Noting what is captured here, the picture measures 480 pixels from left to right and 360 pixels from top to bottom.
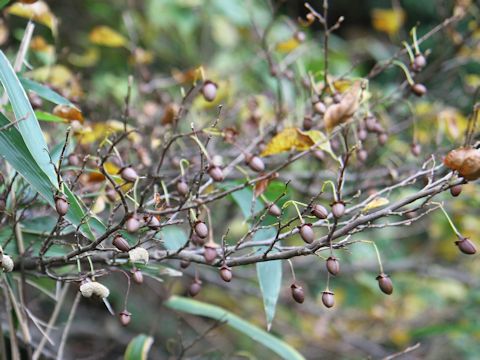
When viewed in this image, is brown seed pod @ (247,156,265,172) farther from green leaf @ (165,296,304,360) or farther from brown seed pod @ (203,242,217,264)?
green leaf @ (165,296,304,360)

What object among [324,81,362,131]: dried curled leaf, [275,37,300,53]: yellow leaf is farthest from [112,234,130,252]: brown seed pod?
[275,37,300,53]: yellow leaf

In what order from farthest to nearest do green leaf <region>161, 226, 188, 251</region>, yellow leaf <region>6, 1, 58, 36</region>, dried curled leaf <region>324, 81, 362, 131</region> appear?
yellow leaf <region>6, 1, 58, 36</region> < green leaf <region>161, 226, 188, 251</region> < dried curled leaf <region>324, 81, 362, 131</region>

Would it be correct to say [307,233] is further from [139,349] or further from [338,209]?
[139,349]

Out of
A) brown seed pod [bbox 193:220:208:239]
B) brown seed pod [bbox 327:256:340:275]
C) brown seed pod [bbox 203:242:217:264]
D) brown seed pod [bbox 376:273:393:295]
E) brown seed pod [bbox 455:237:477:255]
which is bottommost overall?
brown seed pod [bbox 376:273:393:295]

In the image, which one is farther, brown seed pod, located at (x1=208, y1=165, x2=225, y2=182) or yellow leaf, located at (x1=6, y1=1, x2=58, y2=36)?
yellow leaf, located at (x1=6, y1=1, x2=58, y2=36)

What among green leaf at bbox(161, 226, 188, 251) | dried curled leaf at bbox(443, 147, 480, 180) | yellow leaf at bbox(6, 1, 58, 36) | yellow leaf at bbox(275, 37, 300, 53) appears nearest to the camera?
dried curled leaf at bbox(443, 147, 480, 180)

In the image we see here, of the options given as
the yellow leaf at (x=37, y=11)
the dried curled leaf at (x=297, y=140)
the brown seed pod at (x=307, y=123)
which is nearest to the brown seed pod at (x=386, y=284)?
the dried curled leaf at (x=297, y=140)

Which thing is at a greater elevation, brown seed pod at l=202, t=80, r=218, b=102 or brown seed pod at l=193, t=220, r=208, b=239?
brown seed pod at l=202, t=80, r=218, b=102
